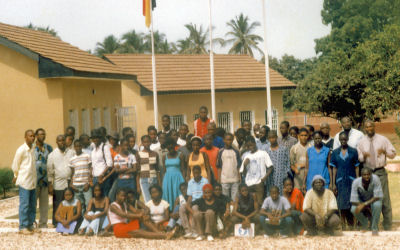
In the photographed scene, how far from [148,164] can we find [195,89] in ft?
57.0

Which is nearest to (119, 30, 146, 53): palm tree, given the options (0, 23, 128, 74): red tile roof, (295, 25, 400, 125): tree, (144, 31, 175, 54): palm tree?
(144, 31, 175, 54): palm tree

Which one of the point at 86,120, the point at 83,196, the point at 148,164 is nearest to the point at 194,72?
the point at 86,120

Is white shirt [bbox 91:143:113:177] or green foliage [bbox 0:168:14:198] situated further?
green foliage [bbox 0:168:14:198]

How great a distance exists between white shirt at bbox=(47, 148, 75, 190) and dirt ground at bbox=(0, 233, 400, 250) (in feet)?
3.42

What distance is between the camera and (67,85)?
1647 centimetres

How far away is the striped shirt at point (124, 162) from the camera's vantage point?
33.2 ft

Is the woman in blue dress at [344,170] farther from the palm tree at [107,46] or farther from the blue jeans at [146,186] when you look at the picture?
the palm tree at [107,46]

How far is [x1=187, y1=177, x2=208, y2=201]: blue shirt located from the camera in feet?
31.3

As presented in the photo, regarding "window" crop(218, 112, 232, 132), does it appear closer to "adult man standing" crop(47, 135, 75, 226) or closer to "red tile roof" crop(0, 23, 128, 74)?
"red tile roof" crop(0, 23, 128, 74)

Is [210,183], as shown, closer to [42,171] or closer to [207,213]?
[207,213]

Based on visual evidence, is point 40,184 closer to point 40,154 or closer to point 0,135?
point 40,154

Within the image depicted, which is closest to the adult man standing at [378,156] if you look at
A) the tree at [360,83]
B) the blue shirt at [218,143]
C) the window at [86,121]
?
the blue shirt at [218,143]

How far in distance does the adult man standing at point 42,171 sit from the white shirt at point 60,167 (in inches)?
8.6

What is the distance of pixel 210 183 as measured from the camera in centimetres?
A: 977
